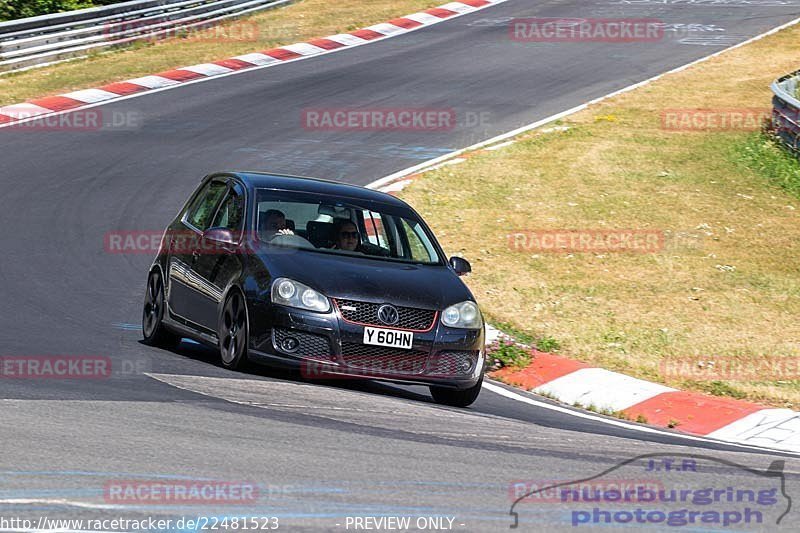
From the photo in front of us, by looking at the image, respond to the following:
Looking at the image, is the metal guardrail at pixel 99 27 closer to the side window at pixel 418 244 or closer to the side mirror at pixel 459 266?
the side window at pixel 418 244

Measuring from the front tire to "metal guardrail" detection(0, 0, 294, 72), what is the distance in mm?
16906

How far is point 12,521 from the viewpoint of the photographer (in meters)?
5.43

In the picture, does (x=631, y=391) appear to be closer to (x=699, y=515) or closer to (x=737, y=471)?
(x=737, y=471)

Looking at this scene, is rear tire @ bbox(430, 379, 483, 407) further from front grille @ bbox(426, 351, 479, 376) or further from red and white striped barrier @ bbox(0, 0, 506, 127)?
red and white striped barrier @ bbox(0, 0, 506, 127)

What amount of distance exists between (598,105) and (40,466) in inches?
751

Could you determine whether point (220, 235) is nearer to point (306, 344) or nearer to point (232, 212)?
point (232, 212)

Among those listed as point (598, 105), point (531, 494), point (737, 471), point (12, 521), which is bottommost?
point (598, 105)

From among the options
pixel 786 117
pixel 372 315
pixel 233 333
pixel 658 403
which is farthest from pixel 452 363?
pixel 786 117

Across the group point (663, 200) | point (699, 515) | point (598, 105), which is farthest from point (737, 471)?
point (598, 105)

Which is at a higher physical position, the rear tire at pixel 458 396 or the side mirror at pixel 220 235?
the side mirror at pixel 220 235

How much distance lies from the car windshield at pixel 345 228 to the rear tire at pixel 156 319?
1241 mm

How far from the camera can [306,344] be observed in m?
9.33

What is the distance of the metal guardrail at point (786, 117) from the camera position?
1988 centimetres

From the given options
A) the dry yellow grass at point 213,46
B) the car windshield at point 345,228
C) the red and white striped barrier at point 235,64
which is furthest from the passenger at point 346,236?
the dry yellow grass at point 213,46
